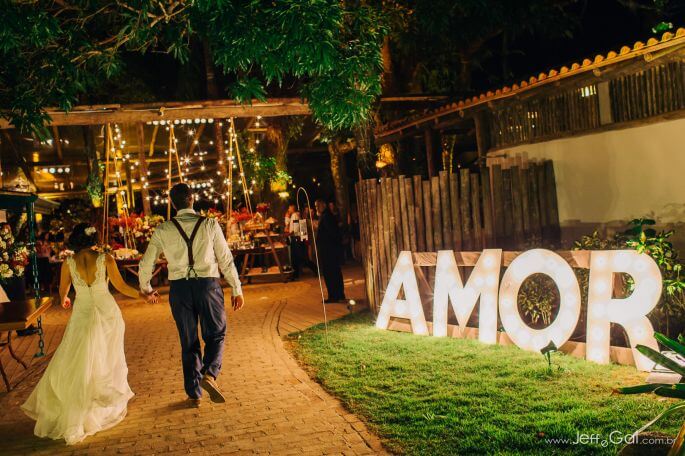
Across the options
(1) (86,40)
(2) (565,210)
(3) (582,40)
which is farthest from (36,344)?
(3) (582,40)

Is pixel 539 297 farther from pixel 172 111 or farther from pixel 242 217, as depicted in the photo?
pixel 242 217

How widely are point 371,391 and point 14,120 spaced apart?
5.85 m

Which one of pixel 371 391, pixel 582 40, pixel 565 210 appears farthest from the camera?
pixel 582 40

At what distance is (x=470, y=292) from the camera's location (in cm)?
812

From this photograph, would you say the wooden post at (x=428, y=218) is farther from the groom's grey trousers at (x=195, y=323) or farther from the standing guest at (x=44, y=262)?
the standing guest at (x=44, y=262)

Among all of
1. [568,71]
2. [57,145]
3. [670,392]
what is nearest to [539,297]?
[568,71]

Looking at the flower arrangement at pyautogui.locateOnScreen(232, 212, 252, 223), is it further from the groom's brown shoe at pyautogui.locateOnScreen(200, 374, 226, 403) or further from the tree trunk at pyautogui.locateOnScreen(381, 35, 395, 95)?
the groom's brown shoe at pyautogui.locateOnScreen(200, 374, 226, 403)

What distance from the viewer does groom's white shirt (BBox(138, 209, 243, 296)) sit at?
21.2 ft

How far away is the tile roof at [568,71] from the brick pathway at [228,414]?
18.6ft

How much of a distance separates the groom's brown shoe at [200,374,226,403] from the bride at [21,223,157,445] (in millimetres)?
780

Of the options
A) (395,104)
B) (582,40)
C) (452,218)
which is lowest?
(452,218)

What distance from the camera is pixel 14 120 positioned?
26.6ft

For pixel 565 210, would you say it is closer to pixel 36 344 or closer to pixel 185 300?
pixel 185 300

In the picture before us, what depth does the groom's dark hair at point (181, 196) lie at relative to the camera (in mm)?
6621
